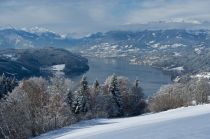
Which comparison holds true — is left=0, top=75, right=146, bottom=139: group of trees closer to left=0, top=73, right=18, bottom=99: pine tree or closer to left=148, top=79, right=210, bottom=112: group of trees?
left=0, top=73, right=18, bottom=99: pine tree

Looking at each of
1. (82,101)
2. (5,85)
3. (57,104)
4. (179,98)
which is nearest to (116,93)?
(82,101)

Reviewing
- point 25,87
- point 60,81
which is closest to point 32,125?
point 60,81

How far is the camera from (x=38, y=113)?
55.9 m

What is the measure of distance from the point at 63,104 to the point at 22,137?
13348 millimetres

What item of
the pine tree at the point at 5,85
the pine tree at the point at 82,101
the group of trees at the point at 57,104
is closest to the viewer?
the group of trees at the point at 57,104

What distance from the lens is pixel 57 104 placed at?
188ft

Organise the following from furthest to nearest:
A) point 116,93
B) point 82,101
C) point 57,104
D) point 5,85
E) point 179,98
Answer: point 179,98
point 116,93
point 5,85
point 82,101
point 57,104

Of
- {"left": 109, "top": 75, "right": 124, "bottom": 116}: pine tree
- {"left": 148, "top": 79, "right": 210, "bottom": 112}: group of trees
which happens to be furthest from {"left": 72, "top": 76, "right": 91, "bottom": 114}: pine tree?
{"left": 148, "top": 79, "right": 210, "bottom": 112}: group of trees

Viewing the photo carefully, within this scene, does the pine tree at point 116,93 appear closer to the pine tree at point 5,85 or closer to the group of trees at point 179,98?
the group of trees at point 179,98

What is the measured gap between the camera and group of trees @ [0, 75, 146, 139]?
156ft

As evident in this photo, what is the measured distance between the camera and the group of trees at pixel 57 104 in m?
47.5

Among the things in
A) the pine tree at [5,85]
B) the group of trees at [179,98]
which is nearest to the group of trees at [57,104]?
the pine tree at [5,85]

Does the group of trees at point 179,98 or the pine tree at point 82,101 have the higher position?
the pine tree at point 82,101

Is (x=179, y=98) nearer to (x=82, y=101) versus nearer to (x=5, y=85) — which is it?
(x=82, y=101)
